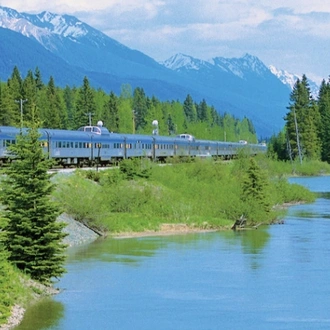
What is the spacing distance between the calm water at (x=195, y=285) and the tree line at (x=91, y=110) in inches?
1729

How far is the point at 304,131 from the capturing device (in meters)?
142

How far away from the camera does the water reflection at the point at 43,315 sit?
26422mm

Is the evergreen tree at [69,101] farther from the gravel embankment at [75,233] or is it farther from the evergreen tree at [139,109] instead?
the gravel embankment at [75,233]

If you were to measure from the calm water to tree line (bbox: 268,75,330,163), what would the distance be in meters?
92.9

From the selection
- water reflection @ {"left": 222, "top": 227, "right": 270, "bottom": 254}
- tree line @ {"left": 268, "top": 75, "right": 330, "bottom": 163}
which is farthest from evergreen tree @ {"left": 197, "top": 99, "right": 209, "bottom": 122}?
water reflection @ {"left": 222, "top": 227, "right": 270, "bottom": 254}

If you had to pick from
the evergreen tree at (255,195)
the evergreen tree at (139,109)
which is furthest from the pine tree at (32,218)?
the evergreen tree at (139,109)

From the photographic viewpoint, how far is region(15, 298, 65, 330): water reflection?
26.4 m

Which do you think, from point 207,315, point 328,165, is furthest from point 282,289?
point 328,165

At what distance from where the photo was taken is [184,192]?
57438 millimetres

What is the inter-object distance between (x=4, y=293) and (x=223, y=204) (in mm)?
27607

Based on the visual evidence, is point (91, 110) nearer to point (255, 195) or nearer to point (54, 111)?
point (54, 111)

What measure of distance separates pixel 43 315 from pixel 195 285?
6803mm

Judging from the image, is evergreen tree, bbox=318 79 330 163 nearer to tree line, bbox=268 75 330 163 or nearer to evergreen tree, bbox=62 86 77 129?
tree line, bbox=268 75 330 163

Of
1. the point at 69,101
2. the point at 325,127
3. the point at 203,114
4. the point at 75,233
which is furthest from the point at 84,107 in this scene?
the point at 75,233
